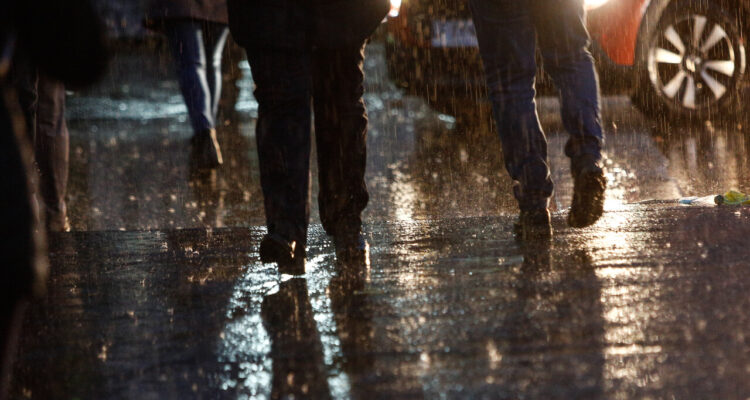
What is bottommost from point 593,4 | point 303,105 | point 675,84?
→ point 303,105

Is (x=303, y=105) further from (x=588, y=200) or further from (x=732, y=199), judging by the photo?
(x=732, y=199)

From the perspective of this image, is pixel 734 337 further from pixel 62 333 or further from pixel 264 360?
pixel 62 333

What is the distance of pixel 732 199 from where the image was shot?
16.8ft

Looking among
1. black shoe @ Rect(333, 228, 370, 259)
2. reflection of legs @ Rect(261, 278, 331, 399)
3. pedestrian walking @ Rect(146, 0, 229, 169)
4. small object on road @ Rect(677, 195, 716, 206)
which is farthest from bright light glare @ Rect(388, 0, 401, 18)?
reflection of legs @ Rect(261, 278, 331, 399)

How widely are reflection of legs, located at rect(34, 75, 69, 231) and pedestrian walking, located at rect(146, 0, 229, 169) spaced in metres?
1.30

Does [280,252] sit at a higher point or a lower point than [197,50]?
lower

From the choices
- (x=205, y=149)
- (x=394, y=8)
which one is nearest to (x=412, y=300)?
(x=205, y=149)

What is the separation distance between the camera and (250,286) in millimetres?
3656

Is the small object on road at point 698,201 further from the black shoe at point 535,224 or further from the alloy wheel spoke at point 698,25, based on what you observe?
the alloy wheel spoke at point 698,25

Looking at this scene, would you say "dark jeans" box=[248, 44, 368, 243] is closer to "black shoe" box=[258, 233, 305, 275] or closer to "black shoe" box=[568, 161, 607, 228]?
"black shoe" box=[258, 233, 305, 275]

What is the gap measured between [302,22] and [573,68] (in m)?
1.26

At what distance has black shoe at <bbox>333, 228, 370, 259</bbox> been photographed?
3994 millimetres

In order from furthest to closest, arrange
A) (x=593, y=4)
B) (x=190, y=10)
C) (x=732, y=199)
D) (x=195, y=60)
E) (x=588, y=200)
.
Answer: (x=593, y=4), (x=195, y=60), (x=190, y=10), (x=732, y=199), (x=588, y=200)

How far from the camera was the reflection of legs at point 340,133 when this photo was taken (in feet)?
13.0
